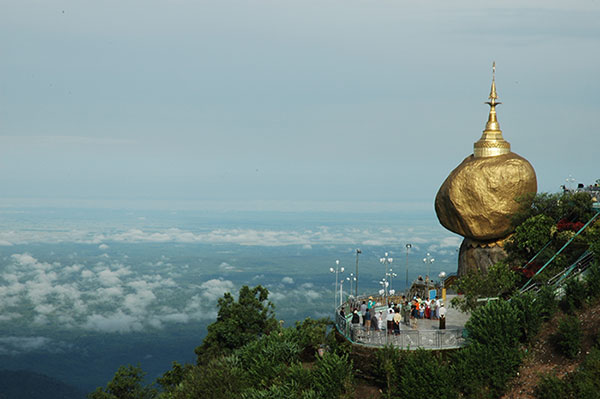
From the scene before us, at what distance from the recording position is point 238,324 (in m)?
37.5

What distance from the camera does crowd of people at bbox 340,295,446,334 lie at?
26.0 metres

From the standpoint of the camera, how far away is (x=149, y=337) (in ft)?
450

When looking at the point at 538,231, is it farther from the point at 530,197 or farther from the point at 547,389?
the point at 547,389

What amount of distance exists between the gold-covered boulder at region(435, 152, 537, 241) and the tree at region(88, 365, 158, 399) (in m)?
20.6

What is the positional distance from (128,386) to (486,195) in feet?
76.3

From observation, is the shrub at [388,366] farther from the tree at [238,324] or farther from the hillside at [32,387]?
the hillside at [32,387]

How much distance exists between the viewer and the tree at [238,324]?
3706 cm

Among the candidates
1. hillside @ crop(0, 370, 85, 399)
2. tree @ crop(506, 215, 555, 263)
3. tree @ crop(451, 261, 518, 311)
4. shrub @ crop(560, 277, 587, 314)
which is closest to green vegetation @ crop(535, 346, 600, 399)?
shrub @ crop(560, 277, 587, 314)

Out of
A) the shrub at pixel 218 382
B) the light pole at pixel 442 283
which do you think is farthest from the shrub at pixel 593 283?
the shrub at pixel 218 382

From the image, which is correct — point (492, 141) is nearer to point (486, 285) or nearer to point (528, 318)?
point (486, 285)

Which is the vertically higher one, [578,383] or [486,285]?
[486,285]

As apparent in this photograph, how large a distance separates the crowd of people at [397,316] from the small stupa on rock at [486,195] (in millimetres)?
8635

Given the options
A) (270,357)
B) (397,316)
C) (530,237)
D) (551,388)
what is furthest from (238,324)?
(551,388)

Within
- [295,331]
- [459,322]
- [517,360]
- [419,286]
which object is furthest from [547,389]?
[419,286]
